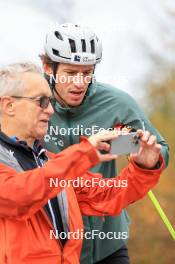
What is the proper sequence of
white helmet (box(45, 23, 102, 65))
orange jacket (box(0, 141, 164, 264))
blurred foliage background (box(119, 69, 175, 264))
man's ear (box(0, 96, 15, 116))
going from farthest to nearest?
blurred foliage background (box(119, 69, 175, 264)), white helmet (box(45, 23, 102, 65)), man's ear (box(0, 96, 15, 116)), orange jacket (box(0, 141, 164, 264))

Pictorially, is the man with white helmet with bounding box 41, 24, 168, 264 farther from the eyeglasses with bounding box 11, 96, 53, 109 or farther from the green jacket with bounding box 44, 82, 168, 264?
the eyeglasses with bounding box 11, 96, 53, 109

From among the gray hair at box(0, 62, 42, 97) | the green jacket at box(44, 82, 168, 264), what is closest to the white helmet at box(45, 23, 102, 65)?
Result: the green jacket at box(44, 82, 168, 264)

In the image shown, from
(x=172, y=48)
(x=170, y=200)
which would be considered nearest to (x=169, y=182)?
(x=170, y=200)

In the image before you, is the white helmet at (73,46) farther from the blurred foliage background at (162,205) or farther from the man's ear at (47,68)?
the blurred foliage background at (162,205)

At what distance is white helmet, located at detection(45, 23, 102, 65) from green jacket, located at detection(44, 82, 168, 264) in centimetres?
12

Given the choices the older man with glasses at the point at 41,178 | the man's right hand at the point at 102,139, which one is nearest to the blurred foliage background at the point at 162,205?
the older man with glasses at the point at 41,178

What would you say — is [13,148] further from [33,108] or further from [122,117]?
[122,117]

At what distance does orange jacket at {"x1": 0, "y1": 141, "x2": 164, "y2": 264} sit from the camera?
2.00 metres

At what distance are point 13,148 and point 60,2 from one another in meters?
1.42

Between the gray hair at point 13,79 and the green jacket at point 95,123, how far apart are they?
0.59 metres

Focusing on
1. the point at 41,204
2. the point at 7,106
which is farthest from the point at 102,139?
the point at 7,106

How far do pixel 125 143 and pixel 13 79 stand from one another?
0.37 metres

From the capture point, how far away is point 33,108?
7.29 feet

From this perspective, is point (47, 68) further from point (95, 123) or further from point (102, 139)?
point (102, 139)
